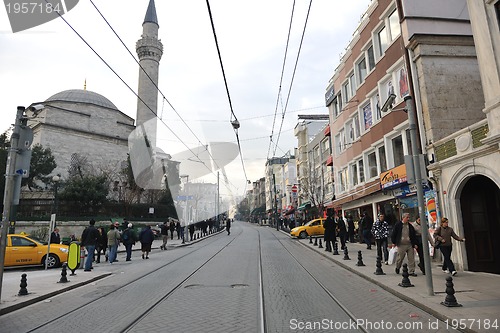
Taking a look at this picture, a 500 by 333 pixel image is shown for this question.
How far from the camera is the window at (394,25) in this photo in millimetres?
15981

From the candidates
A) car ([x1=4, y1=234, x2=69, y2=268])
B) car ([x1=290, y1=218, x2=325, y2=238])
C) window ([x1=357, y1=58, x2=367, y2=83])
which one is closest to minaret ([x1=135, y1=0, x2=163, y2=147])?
car ([x1=290, y1=218, x2=325, y2=238])

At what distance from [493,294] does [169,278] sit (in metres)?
7.93

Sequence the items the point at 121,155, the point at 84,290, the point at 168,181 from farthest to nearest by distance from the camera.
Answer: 1. the point at 121,155
2. the point at 168,181
3. the point at 84,290

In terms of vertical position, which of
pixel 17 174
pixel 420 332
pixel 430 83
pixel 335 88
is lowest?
pixel 420 332

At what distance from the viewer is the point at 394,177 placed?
51.0ft

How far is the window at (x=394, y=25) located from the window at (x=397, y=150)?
4777 millimetres

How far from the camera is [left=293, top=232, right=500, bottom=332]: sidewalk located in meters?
5.31

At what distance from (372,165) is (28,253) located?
17.4m

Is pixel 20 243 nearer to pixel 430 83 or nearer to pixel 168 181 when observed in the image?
pixel 430 83

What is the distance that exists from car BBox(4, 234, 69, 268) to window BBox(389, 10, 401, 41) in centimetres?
1758

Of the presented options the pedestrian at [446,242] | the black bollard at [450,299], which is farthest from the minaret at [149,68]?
the black bollard at [450,299]

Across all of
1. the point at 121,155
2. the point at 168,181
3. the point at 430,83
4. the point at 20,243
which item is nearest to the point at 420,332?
the point at 430,83

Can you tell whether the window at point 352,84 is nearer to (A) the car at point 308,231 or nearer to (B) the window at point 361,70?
(B) the window at point 361,70

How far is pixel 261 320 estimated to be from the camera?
221 inches
